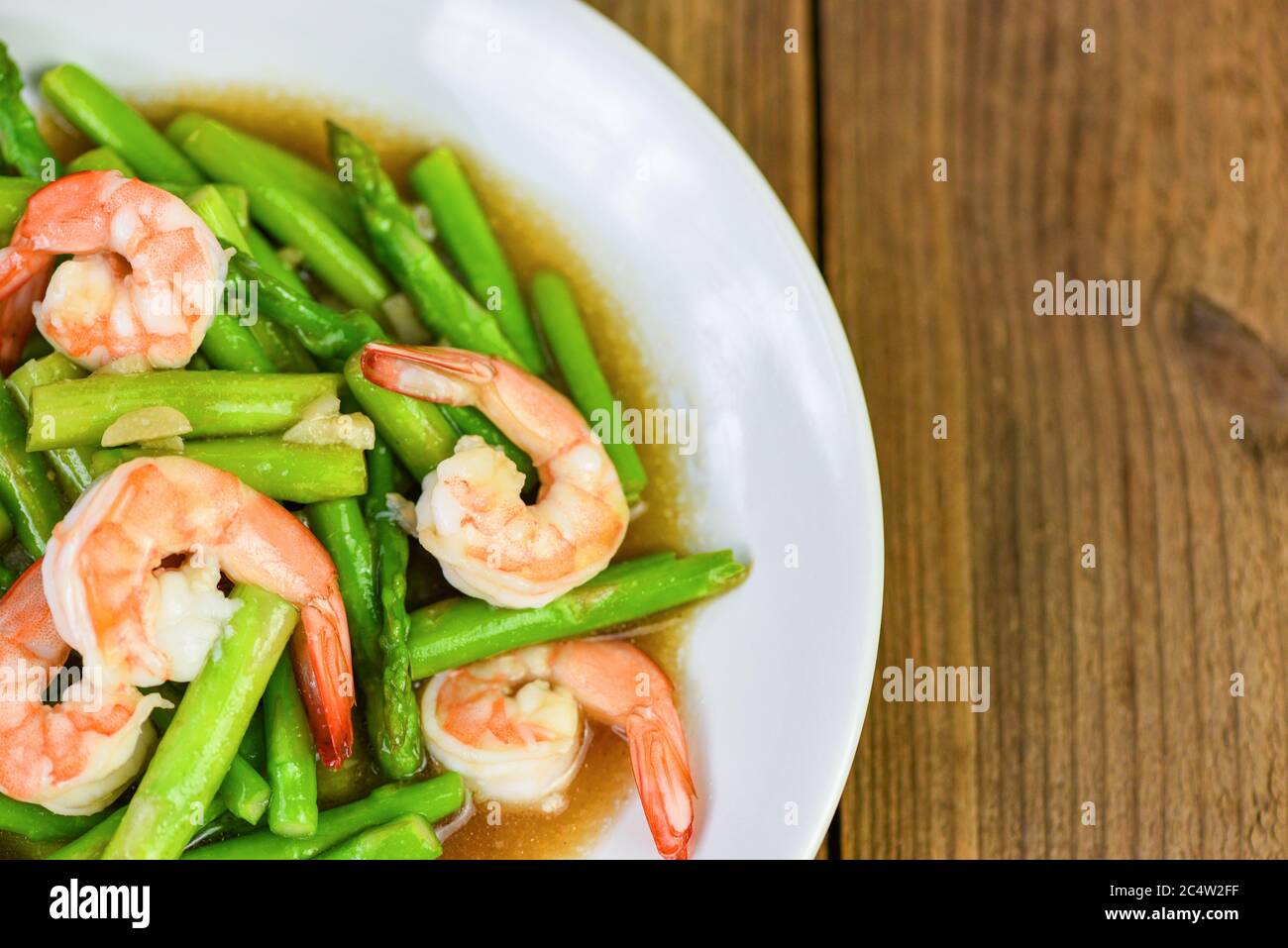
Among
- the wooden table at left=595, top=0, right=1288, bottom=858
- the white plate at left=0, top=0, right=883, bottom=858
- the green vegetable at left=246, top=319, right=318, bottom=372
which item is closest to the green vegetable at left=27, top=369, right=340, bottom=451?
the green vegetable at left=246, top=319, right=318, bottom=372

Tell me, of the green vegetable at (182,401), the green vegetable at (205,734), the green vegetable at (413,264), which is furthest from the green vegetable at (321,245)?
the green vegetable at (205,734)

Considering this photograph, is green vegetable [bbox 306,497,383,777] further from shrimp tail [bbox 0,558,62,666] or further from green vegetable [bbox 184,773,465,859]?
shrimp tail [bbox 0,558,62,666]

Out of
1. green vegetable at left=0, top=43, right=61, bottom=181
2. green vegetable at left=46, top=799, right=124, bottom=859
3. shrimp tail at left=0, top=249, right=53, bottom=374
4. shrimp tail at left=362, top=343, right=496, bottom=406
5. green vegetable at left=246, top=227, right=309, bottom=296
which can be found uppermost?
green vegetable at left=0, top=43, right=61, bottom=181

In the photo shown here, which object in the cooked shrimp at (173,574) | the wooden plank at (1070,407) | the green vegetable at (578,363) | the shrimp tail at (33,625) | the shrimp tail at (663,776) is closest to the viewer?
the cooked shrimp at (173,574)

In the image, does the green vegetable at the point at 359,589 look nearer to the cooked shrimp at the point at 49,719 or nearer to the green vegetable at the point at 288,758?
Result: the green vegetable at the point at 288,758
